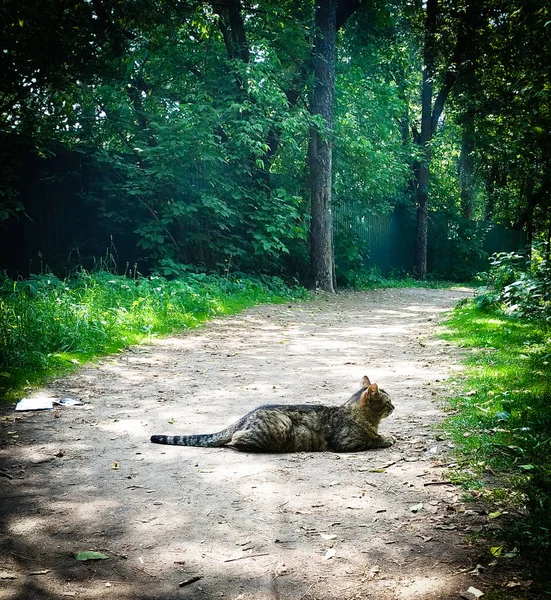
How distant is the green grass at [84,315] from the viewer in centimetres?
674

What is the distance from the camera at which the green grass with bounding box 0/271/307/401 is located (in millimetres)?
6738

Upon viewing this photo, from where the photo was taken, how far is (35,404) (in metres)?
5.58

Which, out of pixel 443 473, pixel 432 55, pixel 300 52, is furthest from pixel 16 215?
pixel 432 55

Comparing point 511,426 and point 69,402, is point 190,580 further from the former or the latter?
point 69,402

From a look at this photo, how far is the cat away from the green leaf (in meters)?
1.68

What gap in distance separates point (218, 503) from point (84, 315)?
5609 millimetres

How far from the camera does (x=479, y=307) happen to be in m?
11.4

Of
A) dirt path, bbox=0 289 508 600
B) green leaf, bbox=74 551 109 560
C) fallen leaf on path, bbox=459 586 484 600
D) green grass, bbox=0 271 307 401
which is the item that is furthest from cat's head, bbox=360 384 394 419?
green grass, bbox=0 271 307 401

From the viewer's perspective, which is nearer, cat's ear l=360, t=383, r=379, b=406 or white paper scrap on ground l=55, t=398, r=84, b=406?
cat's ear l=360, t=383, r=379, b=406

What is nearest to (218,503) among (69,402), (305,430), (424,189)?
(305,430)

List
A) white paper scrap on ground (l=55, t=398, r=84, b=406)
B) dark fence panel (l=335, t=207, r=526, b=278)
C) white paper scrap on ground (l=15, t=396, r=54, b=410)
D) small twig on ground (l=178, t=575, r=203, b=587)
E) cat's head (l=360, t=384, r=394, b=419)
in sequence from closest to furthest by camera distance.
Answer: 1. small twig on ground (l=178, t=575, r=203, b=587)
2. cat's head (l=360, t=384, r=394, b=419)
3. white paper scrap on ground (l=15, t=396, r=54, b=410)
4. white paper scrap on ground (l=55, t=398, r=84, b=406)
5. dark fence panel (l=335, t=207, r=526, b=278)

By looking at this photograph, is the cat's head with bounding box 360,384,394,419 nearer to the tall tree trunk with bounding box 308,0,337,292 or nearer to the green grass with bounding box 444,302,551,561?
the green grass with bounding box 444,302,551,561

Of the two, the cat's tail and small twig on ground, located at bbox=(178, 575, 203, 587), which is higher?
the cat's tail

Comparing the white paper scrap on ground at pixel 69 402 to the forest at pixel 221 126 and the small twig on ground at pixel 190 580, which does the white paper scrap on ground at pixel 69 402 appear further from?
the forest at pixel 221 126
